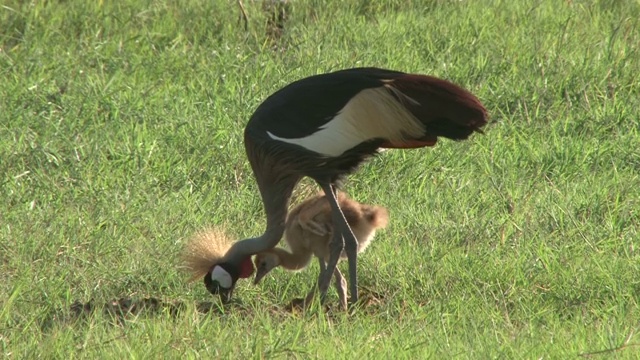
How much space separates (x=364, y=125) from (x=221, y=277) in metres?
0.90

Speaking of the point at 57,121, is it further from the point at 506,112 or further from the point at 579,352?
the point at 579,352

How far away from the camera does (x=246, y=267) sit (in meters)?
5.59

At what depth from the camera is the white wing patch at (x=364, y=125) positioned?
537 cm

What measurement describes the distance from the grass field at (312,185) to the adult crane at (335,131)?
203 mm

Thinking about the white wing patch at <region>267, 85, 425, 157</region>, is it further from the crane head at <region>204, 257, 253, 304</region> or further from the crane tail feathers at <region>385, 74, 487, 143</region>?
the crane head at <region>204, 257, 253, 304</region>

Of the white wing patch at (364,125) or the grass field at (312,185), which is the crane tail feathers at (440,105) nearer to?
the white wing patch at (364,125)

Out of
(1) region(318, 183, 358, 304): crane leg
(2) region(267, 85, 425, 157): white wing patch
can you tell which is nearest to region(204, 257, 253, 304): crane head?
(1) region(318, 183, 358, 304): crane leg

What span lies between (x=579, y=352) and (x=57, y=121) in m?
3.70

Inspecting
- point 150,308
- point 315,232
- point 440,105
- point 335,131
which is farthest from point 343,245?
point 150,308

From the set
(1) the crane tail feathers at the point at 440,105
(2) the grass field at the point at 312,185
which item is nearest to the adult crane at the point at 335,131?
(1) the crane tail feathers at the point at 440,105

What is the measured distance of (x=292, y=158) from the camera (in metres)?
5.57

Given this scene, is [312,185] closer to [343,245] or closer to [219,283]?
[343,245]

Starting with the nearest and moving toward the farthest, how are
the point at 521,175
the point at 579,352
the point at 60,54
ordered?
the point at 579,352
the point at 521,175
the point at 60,54

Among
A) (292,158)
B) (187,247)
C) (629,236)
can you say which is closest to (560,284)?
(629,236)
